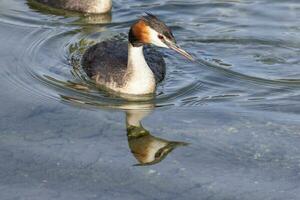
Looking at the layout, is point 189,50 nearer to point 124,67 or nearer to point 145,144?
point 124,67

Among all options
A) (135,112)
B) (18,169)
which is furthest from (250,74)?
(18,169)

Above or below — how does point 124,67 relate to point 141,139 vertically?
above

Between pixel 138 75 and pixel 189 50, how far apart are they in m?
1.55

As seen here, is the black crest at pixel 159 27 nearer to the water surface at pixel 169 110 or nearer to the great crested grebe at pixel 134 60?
the great crested grebe at pixel 134 60

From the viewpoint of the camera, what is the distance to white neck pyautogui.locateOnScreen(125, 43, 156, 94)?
9312 millimetres

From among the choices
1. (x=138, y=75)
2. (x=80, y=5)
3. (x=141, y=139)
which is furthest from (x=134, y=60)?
(x=80, y=5)

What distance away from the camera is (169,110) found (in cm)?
888

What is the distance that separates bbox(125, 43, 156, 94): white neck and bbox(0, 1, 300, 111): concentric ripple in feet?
0.43

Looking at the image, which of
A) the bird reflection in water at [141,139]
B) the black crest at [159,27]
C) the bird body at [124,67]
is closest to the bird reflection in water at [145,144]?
the bird reflection in water at [141,139]

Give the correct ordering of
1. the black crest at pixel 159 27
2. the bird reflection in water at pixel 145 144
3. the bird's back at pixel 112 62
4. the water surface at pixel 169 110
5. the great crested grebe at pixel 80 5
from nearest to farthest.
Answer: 1. the water surface at pixel 169 110
2. the bird reflection in water at pixel 145 144
3. the black crest at pixel 159 27
4. the bird's back at pixel 112 62
5. the great crested grebe at pixel 80 5

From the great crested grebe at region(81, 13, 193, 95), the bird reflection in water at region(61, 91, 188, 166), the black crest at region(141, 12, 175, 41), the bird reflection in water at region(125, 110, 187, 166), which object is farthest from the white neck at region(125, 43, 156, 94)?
the bird reflection in water at region(125, 110, 187, 166)

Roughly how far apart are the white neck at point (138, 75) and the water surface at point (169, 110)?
18 centimetres

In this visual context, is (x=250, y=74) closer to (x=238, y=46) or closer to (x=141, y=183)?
(x=238, y=46)

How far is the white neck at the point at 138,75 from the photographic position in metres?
9.31
